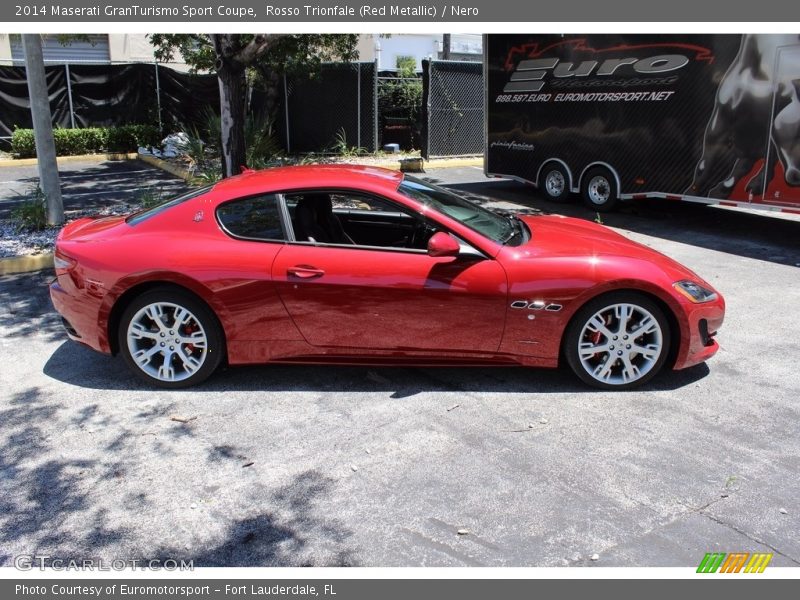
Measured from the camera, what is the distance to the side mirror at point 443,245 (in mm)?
4629

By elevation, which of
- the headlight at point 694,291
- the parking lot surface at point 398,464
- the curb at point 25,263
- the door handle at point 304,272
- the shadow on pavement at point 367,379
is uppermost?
the door handle at point 304,272

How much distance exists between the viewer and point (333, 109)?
17.8 meters

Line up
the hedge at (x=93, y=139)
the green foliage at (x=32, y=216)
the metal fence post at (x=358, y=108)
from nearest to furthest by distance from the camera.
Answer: the green foliage at (x=32, y=216) → the hedge at (x=93, y=139) → the metal fence post at (x=358, y=108)

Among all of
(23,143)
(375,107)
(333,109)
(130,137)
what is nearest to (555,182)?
(375,107)

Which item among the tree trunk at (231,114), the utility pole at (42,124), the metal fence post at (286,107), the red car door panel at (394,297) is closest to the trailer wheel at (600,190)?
the tree trunk at (231,114)

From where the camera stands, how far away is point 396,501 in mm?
3654

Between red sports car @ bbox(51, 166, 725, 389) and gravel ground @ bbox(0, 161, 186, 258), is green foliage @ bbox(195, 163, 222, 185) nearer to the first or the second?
gravel ground @ bbox(0, 161, 186, 258)

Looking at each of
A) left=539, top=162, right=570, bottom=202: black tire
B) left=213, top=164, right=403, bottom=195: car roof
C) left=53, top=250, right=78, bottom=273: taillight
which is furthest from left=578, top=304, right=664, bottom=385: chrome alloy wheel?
→ left=539, top=162, right=570, bottom=202: black tire

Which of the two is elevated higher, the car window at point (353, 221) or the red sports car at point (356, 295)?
the car window at point (353, 221)

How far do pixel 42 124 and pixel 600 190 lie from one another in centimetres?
836

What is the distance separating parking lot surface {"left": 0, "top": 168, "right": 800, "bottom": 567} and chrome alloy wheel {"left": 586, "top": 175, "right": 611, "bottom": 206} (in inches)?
253

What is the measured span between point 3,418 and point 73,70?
1607cm

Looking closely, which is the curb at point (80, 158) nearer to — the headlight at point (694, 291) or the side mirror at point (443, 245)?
the side mirror at point (443, 245)

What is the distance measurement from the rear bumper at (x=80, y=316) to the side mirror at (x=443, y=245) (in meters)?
2.30
